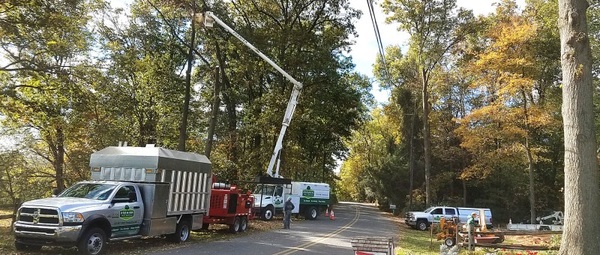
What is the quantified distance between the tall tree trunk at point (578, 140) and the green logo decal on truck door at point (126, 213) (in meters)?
10.8

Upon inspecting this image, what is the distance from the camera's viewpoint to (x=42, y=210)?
10703 mm

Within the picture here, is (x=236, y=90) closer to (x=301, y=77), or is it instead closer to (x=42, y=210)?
(x=301, y=77)

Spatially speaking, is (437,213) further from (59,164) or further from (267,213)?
(59,164)

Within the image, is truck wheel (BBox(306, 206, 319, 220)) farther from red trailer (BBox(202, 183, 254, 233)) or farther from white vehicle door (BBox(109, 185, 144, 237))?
white vehicle door (BBox(109, 185, 144, 237))

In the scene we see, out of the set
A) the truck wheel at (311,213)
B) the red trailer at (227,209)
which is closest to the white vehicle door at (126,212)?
the red trailer at (227,209)

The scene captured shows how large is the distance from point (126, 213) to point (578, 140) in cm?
1141

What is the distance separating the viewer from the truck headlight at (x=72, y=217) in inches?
417

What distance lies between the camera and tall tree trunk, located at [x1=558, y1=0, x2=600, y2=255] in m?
9.20

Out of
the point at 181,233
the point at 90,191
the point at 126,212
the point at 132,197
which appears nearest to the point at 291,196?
the point at 181,233

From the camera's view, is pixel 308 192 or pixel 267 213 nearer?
pixel 267 213

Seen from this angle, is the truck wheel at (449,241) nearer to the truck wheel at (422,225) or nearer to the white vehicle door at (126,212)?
the white vehicle door at (126,212)

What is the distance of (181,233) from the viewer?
1527cm

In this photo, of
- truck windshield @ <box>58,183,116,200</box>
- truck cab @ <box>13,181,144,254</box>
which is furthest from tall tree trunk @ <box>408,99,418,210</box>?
truck windshield @ <box>58,183,116,200</box>

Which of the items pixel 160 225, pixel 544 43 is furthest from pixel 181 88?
pixel 544 43
